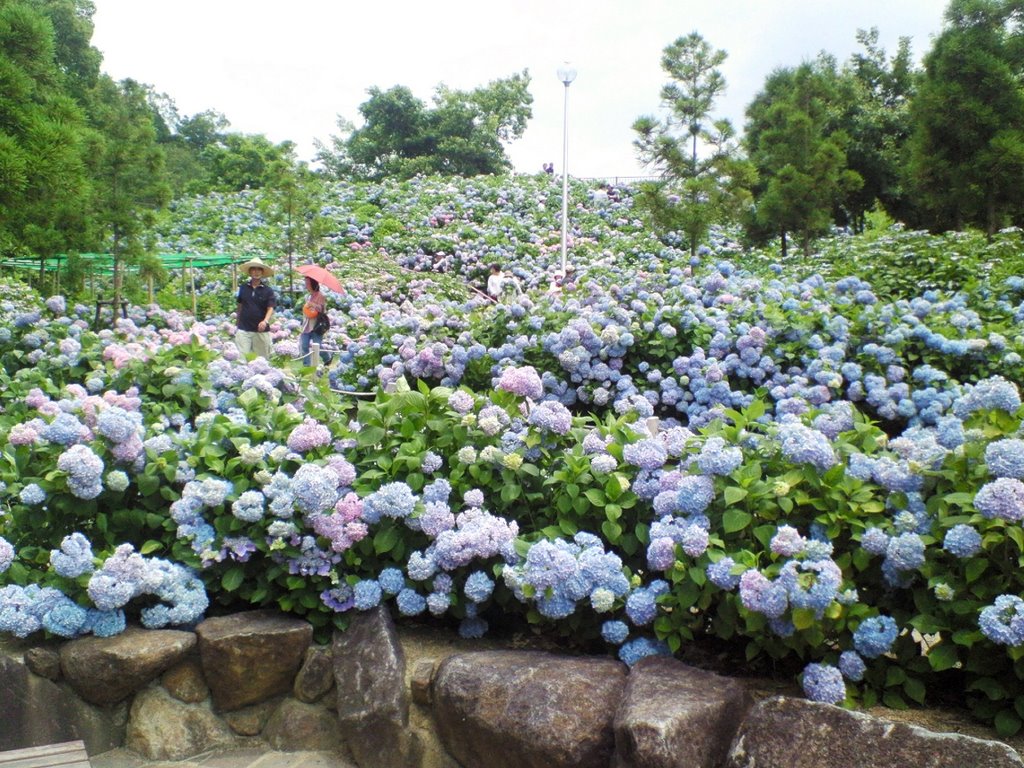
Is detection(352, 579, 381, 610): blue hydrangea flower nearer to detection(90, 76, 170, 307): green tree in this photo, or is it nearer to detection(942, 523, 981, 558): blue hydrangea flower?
detection(942, 523, 981, 558): blue hydrangea flower

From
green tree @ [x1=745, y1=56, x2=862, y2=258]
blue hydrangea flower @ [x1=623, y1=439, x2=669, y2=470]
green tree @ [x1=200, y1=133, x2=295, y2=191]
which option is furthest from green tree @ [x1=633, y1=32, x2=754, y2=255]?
green tree @ [x1=200, y1=133, x2=295, y2=191]

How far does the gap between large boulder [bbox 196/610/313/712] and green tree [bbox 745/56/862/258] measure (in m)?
11.1

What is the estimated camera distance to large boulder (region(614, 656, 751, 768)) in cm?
190

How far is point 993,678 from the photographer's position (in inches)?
80.9

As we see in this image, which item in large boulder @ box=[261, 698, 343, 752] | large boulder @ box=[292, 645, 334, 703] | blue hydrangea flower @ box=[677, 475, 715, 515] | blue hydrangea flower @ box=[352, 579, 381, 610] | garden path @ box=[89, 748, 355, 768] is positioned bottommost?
garden path @ box=[89, 748, 355, 768]

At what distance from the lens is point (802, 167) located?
13297mm

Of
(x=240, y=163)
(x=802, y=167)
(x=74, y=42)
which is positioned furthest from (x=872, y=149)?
(x=74, y=42)

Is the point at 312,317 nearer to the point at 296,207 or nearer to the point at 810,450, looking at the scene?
the point at 296,207

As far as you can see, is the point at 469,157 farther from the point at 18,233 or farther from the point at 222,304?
the point at 18,233

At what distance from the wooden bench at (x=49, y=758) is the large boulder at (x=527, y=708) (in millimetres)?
817

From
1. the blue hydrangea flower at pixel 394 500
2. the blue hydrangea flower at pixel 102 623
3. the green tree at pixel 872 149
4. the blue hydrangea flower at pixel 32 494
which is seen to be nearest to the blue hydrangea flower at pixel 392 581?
the blue hydrangea flower at pixel 394 500

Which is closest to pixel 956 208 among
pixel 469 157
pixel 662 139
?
pixel 662 139

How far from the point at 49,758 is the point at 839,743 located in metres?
1.58

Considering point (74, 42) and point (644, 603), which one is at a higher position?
point (74, 42)
